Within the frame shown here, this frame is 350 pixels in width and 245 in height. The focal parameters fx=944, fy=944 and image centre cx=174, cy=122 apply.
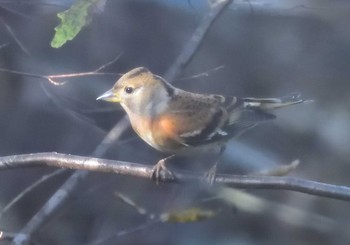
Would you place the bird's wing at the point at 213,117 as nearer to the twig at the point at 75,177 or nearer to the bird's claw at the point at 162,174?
the bird's claw at the point at 162,174

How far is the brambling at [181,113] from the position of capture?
A: 291cm

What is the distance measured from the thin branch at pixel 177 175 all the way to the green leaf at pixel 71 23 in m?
0.43

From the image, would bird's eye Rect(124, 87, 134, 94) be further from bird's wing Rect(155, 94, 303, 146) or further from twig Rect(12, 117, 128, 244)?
twig Rect(12, 117, 128, 244)

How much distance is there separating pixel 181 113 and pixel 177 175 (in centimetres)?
45

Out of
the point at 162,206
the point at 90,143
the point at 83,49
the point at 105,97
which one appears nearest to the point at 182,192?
the point at 162,206

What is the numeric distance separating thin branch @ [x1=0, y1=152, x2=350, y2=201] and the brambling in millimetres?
273

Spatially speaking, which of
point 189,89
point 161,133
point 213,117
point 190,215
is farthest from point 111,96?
point 189,89

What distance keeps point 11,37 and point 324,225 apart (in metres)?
1.77

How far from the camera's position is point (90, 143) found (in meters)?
4.09

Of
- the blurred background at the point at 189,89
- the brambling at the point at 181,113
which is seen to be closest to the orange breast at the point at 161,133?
the brambling at the point at 181,113

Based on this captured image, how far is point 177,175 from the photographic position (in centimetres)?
257

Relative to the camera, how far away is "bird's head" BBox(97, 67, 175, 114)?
300 cm

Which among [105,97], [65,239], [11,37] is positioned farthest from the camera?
[65,239]

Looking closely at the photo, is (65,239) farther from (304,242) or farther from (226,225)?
(304,242)
